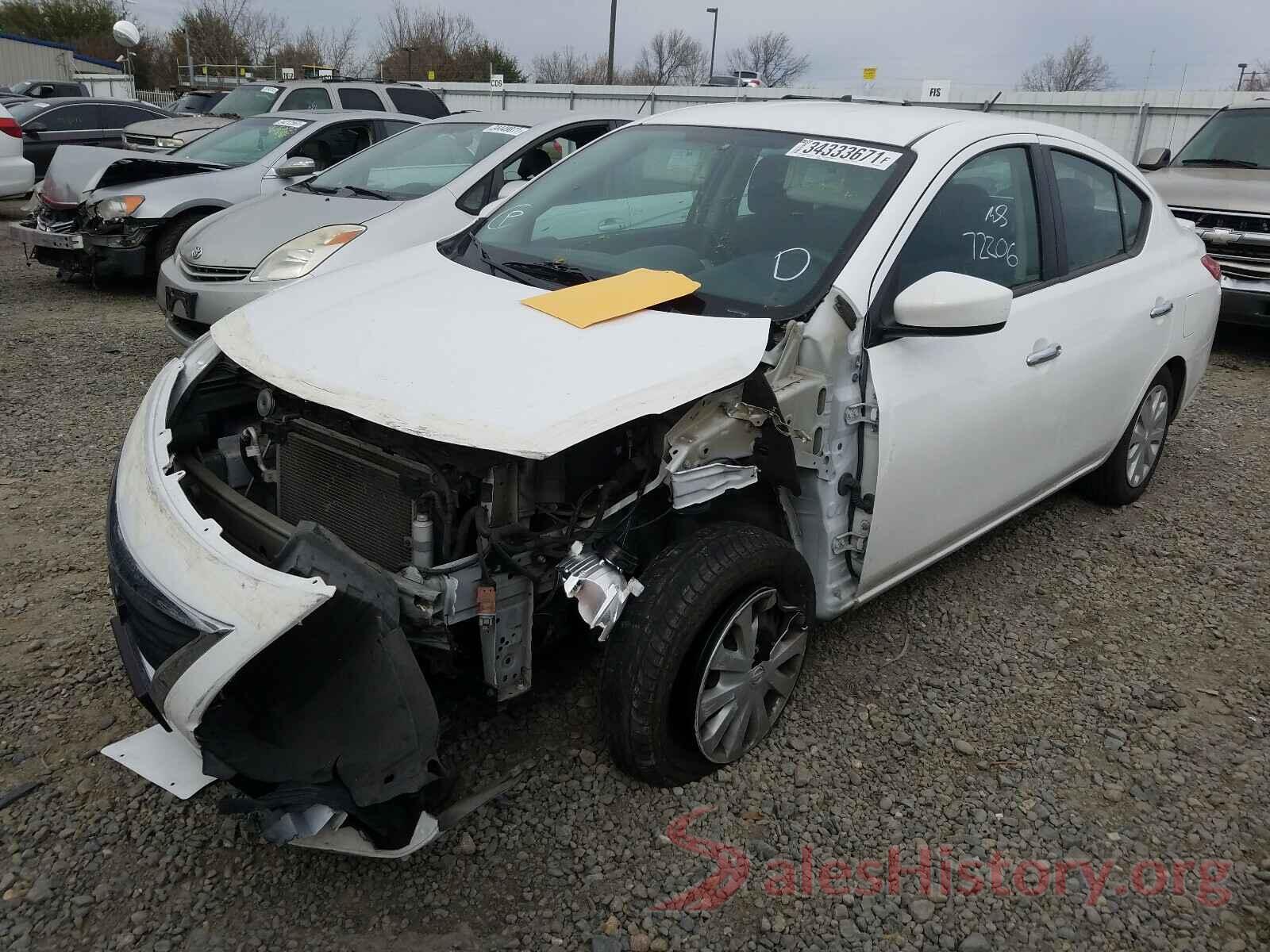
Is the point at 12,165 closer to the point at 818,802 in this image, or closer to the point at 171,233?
the point at 171,233

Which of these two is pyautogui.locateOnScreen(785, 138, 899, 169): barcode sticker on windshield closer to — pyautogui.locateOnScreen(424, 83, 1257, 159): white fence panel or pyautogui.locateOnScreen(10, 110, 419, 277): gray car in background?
pyautogui.locateOnScreen(10, 110, 419, 277): gray car in background

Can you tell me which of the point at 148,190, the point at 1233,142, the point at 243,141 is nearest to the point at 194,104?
the point at 243,141

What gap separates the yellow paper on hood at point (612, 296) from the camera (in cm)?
269

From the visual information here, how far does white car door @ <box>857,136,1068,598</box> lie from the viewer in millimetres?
2832

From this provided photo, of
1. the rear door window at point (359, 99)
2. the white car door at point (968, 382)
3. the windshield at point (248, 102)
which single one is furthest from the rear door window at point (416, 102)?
the white car door at point (968, 382)

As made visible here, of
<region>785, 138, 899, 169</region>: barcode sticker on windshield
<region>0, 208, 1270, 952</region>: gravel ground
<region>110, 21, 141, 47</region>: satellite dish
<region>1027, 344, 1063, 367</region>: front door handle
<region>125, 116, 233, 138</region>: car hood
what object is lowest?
<region>0, 208, 1270, 952</region>: gravel ground

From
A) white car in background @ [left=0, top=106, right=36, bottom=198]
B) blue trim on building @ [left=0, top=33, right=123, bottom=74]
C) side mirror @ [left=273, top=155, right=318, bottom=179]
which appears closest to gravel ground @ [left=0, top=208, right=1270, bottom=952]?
side mirror @ [left=273, top=155, right=318, bottom=179]

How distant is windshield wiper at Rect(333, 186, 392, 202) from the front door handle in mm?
4505

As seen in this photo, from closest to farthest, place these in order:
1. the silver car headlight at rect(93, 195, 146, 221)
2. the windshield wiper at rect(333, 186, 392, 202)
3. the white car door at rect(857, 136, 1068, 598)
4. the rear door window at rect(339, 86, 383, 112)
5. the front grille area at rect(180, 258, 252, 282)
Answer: the white car door at rect(857, 136, 1068, 598) < the front grille area at rect(180, 258, 252, 282) < the windshield wiper at rect(333, 186, 392, 202) < the silver car headlight at rect(93, 195, 146, 221) < the rear door window at rect(339, 86, 383, 112)

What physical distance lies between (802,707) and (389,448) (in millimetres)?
1574

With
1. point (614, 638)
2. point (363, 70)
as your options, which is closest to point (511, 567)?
point (614, 638)

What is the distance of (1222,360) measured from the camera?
773 cm

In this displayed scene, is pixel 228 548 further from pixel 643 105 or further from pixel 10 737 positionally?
pixel 643 105

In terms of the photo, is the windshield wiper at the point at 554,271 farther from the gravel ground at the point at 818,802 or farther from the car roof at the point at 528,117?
the car roof at the point at 528,117
